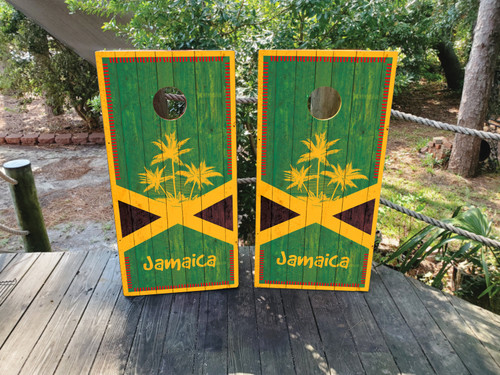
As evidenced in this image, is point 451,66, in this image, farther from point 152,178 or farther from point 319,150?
point 152,178

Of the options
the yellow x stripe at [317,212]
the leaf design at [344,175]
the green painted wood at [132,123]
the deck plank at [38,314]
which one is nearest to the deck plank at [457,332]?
the yellow x stripe at [317,212]

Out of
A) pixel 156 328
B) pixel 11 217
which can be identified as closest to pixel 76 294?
pixel 156 328

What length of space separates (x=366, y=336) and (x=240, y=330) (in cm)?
63

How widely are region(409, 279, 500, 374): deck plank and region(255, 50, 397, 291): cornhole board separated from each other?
0.36 m

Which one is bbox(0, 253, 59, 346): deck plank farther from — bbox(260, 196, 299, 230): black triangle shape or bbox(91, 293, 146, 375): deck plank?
bbox(260, 196, 299, 230): black triangle shape

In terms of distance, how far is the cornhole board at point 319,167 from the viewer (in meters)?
2.00

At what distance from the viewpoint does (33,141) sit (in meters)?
8.15

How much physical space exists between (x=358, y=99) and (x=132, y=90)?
1092mm

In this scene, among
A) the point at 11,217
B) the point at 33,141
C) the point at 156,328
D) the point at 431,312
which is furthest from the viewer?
the point at 33,141

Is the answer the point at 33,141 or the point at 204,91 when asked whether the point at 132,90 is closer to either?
the point at 204,91

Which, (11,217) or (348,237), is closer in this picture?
(348,237)

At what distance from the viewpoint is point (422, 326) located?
2.15 metres

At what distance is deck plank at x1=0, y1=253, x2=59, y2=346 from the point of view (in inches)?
85.8

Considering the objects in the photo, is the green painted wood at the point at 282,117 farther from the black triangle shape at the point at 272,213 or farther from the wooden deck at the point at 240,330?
the wooden deck at the point at 240,330
